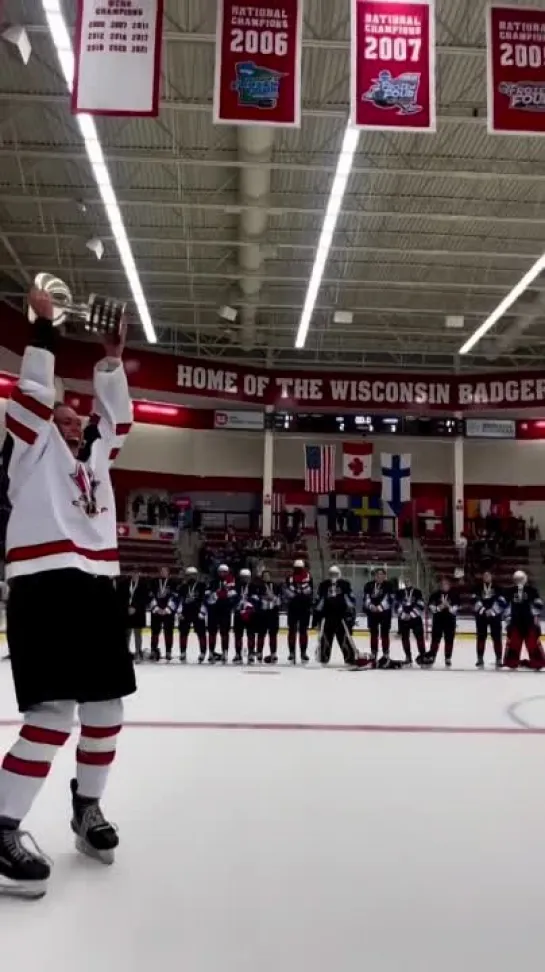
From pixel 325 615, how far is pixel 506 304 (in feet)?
42.7

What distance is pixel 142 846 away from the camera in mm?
2852

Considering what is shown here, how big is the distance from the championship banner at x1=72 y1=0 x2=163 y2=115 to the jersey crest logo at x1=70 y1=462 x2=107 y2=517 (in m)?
4.53

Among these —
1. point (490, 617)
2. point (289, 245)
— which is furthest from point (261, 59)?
point (289, 245)

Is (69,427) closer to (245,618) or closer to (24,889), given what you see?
(24,889)

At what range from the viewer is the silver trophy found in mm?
2836

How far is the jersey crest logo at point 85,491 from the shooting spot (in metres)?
2.79

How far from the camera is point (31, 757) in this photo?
2.56 m

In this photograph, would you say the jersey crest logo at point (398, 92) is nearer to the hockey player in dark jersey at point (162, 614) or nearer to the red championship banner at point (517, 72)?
the red championship banner at point (517, 72)

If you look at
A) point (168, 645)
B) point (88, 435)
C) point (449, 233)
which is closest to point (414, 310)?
point (449, 233)

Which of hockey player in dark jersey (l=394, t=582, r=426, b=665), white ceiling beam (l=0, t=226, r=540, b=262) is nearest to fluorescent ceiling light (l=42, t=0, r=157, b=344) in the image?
white ceiling beam (l=0, t=226, r=540, b=262)

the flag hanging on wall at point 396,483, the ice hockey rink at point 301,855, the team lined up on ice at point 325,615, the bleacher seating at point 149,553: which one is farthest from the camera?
the flag hanging on wall at point 396,483

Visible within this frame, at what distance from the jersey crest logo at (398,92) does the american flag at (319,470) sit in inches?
703

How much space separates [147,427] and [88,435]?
24.3m

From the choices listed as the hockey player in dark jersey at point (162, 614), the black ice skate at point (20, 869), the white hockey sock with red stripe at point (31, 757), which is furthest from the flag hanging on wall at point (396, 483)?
the black ice skate at point (20, 869)
